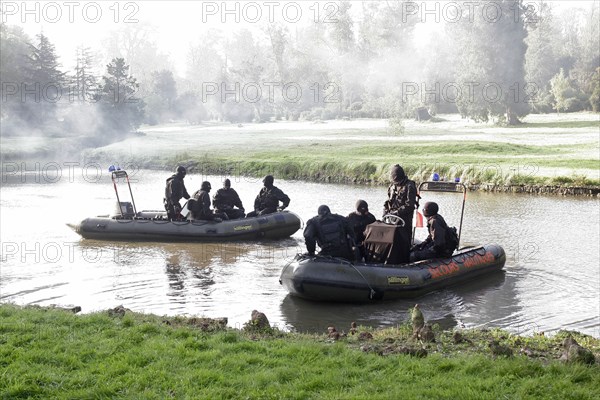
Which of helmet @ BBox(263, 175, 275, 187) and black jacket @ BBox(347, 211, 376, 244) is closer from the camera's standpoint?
black jacket @ BBox(347, 211, 376, 244)

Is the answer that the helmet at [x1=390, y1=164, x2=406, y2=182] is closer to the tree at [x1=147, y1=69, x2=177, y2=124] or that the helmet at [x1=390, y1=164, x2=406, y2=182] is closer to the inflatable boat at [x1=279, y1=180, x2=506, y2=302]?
the inflatable boat at [x1=279, y1=180, x2=506, y2=302]

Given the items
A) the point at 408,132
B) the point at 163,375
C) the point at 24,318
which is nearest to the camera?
the point at 163,375

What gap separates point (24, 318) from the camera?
27.8 ft

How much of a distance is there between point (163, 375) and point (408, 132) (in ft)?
142

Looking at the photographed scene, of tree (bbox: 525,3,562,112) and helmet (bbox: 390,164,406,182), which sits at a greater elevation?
tree (bbox: 525,3,562,112)

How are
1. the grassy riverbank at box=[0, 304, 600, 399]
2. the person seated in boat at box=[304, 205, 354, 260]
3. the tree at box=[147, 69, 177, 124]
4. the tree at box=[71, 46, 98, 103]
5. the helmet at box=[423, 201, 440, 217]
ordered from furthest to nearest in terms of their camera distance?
the tree at box=[147, 69, 177, 124] → the tree at box=[71, 46, 98, 103] → the helmet at box=[423, 201, 440, 217] → the person seated in boat at box=[304, 205, 354, 260] → the grassy riverbank at box=[0, 304, 600, 399]

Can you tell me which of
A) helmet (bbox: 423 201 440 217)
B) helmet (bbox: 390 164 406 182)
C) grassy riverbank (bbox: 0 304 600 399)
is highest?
helmet (bbox: 390 164 406 182)

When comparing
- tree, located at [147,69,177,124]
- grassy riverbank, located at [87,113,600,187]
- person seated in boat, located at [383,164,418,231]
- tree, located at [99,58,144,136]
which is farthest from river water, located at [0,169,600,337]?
tree, located at [147,69,177,124]

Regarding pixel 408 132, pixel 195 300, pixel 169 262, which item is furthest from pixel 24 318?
pixel 408 132

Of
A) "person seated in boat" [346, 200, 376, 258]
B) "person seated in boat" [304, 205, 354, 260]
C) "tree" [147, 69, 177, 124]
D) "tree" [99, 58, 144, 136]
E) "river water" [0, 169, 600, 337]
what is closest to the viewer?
"river water" [0, 169, 600, 337]

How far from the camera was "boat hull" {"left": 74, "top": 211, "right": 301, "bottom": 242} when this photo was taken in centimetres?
1797

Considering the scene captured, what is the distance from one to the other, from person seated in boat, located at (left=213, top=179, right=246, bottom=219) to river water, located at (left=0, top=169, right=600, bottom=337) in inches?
43.1

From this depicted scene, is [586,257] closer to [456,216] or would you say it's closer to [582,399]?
[456,216]

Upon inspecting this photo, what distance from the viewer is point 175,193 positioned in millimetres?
18266
